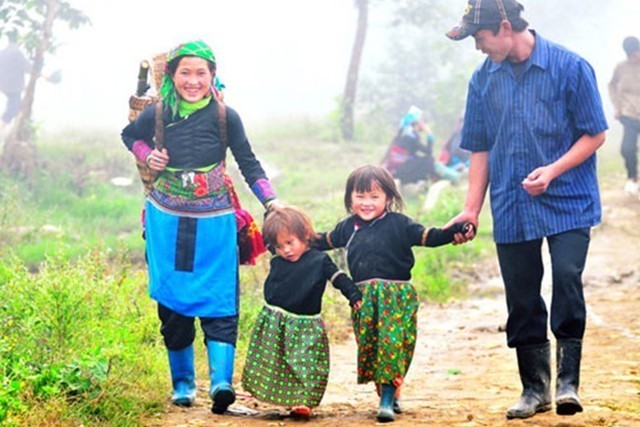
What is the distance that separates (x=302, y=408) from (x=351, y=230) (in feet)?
3.16

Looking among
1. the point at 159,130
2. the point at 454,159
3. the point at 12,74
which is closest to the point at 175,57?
the point at 159,130

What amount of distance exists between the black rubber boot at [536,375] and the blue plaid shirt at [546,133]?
1.89ft

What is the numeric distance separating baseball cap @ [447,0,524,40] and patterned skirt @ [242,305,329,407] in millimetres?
1669

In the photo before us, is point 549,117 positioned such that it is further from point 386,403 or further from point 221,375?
point 221,375

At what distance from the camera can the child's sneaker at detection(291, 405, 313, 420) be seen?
5492mm

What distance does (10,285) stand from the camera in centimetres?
602

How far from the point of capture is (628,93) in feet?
48.9

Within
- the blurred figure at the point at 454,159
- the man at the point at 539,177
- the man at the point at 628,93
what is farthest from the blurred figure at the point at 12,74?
the man at the point at 539,177

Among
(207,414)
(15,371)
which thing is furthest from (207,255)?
(15,371)

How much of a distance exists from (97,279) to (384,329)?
7.25ft

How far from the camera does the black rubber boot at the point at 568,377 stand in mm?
4953

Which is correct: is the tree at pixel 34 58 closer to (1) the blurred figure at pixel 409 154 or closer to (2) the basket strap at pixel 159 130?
(1) the blurred figure at pixel 409 154

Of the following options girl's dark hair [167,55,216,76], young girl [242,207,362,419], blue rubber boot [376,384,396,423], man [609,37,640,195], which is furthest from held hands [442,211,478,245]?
man [609,37,640,195]

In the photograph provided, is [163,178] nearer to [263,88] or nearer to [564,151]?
[564,151]
